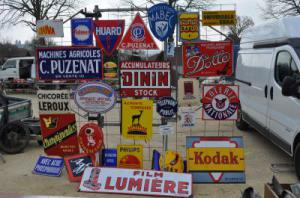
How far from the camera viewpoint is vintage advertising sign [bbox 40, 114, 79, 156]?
18.9 ft

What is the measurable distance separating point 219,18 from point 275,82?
3.98 meters

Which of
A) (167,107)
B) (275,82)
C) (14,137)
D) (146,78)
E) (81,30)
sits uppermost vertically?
(81,30)

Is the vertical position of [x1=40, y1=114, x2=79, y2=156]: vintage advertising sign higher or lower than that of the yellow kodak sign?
higher

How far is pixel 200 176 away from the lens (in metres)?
5.41

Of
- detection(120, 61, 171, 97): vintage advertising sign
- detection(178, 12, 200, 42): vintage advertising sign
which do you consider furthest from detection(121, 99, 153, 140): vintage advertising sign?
detection(178, 12, 200, 42): vintage advertising sign

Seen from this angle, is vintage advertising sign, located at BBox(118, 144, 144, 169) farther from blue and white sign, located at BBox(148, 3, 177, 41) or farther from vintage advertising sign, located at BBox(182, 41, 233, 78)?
blue and white sign, located at BBox(148, 3, 177, 41)

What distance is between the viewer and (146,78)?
216 inches

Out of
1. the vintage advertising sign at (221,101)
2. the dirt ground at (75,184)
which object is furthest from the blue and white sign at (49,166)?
the vintage advertising sign at (221,101)

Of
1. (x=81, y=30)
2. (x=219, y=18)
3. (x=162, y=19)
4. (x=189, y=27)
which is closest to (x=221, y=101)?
(x=162, y=19)

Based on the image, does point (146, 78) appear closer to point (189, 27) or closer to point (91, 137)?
point (91, 137)

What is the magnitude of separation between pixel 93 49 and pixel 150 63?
817 millimetres

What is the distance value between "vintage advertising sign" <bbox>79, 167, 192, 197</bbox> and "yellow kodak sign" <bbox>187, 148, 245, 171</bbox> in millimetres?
298

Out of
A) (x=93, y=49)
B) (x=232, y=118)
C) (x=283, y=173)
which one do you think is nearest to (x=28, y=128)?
(x=93, y=49)

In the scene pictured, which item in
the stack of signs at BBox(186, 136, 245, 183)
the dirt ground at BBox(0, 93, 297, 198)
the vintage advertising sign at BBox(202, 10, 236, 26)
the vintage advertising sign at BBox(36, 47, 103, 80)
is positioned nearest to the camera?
the dirt ground at BBox(0, 93, 297, 198)
